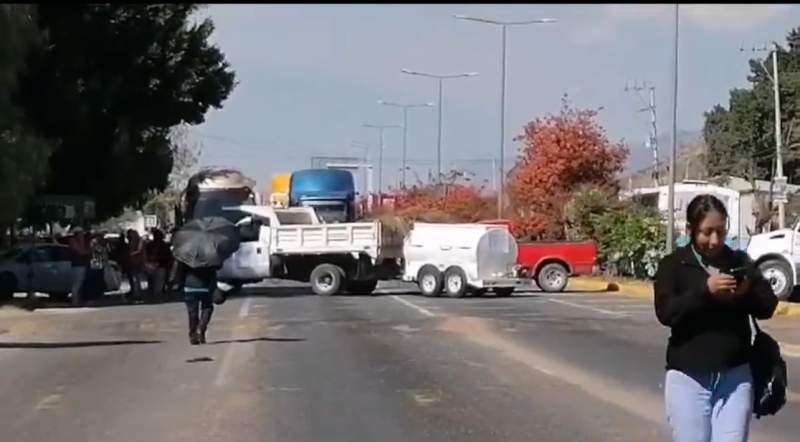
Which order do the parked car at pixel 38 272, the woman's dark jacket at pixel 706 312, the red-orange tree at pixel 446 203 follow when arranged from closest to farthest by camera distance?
the woman's dark jacket at pixel 706 312 < the parked car at pixel 38 272 < the red-orange tree at pixel 446 203

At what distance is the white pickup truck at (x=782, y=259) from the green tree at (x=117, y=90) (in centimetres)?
1610

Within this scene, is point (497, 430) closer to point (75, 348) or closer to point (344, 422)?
point (344, 422)

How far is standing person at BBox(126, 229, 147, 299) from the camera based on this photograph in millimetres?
38375

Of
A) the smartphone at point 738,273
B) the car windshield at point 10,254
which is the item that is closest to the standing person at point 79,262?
the car windshield at point 10,254

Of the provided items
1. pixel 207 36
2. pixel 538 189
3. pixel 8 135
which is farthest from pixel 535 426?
pixel 538 189

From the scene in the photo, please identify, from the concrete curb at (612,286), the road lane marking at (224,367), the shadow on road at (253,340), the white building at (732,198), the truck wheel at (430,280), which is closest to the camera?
the road lane marking at (224,367)

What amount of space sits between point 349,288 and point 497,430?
95.9 ft

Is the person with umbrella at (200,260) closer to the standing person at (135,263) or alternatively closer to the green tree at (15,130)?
the green tree at (15,130)

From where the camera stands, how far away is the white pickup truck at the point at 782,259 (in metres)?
34.2

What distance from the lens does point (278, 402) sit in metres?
14.4

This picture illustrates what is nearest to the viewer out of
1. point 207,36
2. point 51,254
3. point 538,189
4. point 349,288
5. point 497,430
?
point 497,430

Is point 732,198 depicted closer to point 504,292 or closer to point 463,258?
point 504,292

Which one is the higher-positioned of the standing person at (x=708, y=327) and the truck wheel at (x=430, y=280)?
the standing person at (x=708, y=327)

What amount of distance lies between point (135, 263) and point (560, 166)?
74.4 feet
